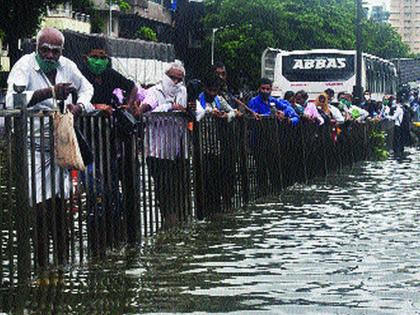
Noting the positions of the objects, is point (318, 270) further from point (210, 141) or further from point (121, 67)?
point (121, 67)

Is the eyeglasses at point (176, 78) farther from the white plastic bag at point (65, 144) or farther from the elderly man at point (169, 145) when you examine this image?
the white plastic bag at point (65, 144)

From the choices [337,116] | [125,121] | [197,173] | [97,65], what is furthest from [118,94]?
[337,116]

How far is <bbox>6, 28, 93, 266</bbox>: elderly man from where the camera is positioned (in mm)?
10555

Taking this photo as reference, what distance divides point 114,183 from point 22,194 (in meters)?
2.50

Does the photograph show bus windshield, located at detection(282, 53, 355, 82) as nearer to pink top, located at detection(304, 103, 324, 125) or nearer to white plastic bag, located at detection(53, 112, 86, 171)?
pink top, located at detection(304, 103, 324, 125)

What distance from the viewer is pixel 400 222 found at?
15.5 meters

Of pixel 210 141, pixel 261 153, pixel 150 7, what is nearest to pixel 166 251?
pixel 210 141

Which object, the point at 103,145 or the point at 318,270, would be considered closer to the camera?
the point at 318,270

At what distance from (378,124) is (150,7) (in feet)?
242

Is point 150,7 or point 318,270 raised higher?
point 150,7

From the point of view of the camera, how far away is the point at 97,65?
14.4 meters

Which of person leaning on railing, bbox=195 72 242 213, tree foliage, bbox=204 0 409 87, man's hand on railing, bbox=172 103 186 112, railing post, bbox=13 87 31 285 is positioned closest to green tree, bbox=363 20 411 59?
tree foliage, bbox=204 0 409 87

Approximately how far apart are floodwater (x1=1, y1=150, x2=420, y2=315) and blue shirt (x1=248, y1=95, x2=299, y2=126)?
19.6ft

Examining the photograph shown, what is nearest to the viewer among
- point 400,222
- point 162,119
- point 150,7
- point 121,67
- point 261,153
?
point 162,119
